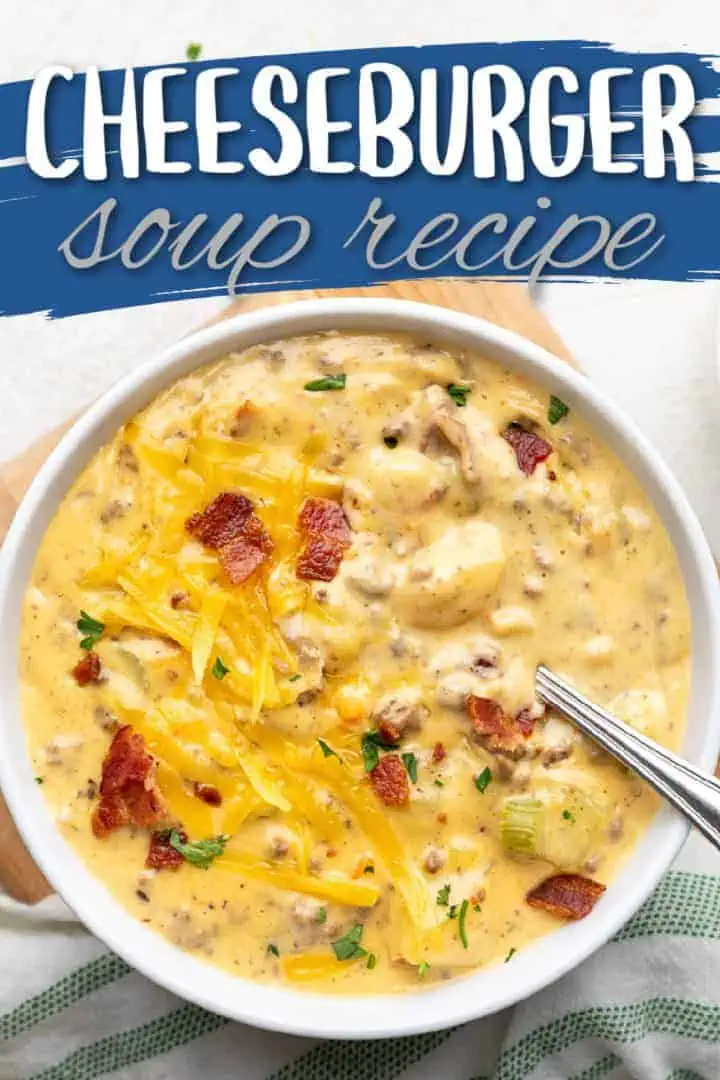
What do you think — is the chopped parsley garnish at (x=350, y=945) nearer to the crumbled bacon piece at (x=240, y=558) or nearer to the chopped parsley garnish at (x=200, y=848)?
the chopped parsley garnish at (x=200, y=848)

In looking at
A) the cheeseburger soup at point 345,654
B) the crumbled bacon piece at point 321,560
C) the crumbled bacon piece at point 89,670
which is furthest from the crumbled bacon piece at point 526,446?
the crumbled bacon piece at point 89,670

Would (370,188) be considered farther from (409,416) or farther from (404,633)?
(404,633)

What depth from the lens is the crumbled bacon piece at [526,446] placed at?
13.4 ft

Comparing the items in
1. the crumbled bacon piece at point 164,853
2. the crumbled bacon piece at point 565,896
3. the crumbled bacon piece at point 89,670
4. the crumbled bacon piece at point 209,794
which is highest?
the crumbled bacon piece at point 89,670

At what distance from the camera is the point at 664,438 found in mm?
5094

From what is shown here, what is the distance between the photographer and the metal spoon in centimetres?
401

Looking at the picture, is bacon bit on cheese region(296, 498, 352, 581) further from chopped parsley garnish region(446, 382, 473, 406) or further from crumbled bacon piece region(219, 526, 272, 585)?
chopped parsley garnish region(446, 382, 473, 406)

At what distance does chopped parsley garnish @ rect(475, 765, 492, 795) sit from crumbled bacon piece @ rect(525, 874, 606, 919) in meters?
0.38

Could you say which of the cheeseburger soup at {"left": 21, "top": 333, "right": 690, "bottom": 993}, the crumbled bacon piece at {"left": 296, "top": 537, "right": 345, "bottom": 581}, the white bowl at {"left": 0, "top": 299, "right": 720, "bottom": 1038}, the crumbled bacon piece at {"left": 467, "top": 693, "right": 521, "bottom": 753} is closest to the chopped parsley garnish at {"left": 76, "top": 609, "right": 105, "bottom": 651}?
the cheeseburger soup at {"left": 21, "top": 333, "right": 690, "bottom": 993}

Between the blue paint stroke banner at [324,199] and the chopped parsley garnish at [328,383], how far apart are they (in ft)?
3.34

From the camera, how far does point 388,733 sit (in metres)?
3.96

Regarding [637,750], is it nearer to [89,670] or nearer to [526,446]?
[526,446]

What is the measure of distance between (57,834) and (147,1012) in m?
0.96

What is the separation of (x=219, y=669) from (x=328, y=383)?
0.92m
